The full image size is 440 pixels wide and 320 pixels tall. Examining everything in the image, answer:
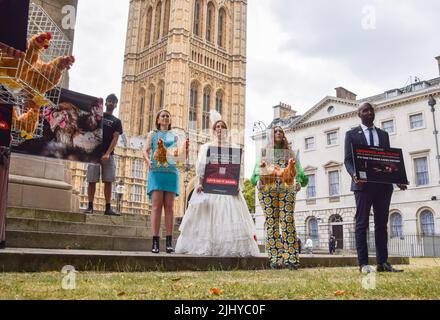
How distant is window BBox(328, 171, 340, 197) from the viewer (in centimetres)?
3206

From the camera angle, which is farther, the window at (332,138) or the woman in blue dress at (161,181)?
the window at (332,138)

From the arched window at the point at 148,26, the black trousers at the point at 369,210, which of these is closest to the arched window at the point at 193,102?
the arched window at the point at 148,26

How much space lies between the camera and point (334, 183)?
32312 millimetres

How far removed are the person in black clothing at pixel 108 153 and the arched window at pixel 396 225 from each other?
25.0 m

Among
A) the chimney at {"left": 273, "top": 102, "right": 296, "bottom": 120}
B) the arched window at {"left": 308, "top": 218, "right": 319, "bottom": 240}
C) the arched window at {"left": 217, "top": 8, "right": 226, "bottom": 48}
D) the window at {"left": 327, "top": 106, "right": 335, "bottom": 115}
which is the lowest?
the arched window at {"left": 308, "top": 218, "right": 319, "bottom": 240}

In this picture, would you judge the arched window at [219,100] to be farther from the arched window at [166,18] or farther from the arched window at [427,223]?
the arched window at [427,223]

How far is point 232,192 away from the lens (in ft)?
19.9

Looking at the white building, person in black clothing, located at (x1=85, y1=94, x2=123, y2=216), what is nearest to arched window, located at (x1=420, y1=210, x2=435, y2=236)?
the white building

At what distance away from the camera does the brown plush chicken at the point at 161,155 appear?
5.82 metres

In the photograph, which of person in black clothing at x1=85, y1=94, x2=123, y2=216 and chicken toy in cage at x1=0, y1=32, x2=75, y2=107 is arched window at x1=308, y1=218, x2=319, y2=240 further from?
chicken toy in cage at x1=0, y1=32, x2=75, y2=107

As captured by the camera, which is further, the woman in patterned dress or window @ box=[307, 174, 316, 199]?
window @ box=[307, 174, 316, 199]

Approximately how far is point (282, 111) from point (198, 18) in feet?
121

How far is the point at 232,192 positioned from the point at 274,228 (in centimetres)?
80
